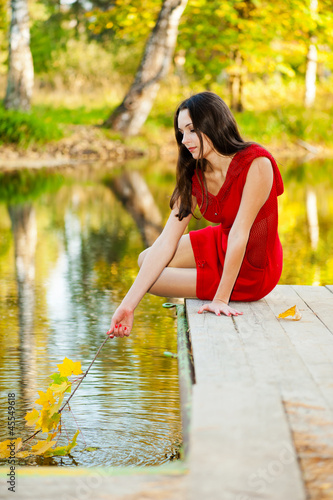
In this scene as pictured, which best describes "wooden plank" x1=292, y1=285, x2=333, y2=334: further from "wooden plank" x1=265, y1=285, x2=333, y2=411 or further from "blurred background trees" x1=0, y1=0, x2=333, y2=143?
"blurred background trees" x1=0, y1=0, x2=333, y2=143

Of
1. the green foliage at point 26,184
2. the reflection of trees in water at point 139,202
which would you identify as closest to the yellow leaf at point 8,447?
the reflection of trees in water at point 139,202

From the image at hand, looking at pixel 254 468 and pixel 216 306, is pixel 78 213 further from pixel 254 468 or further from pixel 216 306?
pixel 254 468

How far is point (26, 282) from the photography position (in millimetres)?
5172

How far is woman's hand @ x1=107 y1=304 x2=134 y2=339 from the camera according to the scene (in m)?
2.96

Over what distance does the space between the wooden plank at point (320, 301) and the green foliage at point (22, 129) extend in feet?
37.1

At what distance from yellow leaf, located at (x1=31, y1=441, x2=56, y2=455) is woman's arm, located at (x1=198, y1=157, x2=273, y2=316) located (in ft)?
2.80

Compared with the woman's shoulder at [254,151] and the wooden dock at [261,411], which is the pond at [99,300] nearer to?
A: the wooden dock at [261,411]

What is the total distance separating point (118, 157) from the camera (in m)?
15.8

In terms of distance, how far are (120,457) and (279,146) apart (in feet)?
52.4

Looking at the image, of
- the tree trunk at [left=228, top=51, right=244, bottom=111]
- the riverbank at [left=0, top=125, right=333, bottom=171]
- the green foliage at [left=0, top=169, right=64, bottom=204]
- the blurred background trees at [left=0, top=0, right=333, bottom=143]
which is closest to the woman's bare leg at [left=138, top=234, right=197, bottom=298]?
the green foliage at [left=0, top=169, right=64, bottom=204]

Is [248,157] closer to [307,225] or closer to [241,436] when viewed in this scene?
[241,436]

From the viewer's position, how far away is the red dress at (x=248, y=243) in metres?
3.13

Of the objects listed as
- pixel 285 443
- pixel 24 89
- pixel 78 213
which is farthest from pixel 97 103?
pixel 285 443

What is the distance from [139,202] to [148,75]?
300 inches
